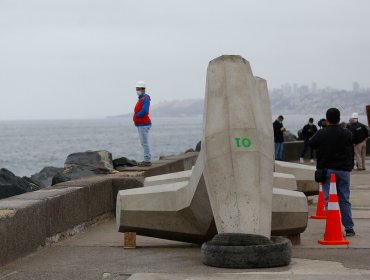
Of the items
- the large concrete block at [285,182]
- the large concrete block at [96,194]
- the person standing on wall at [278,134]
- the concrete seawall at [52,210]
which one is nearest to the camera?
the concrete seawall at [52,210]

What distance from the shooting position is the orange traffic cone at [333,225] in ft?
33.1

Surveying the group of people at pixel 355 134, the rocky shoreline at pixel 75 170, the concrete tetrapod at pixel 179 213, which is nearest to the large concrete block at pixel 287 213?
the concrete tetrapod at pixel 179 213

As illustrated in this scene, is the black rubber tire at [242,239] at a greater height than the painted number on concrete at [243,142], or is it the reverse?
the painted number on concrete at [243,142]

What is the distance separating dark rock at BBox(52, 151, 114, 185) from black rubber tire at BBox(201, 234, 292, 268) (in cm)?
928

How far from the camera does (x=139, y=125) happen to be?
53.3ft

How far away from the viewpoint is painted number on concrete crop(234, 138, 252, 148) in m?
8.72

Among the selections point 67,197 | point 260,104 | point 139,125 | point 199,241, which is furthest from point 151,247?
point 139,125

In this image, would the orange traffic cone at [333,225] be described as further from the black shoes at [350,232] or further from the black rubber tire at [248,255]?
the black rubber tire at [248,255]

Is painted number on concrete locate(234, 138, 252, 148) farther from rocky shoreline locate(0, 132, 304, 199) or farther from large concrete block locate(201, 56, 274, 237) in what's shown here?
rocky shoreline locate(0, 132, 304, 199)

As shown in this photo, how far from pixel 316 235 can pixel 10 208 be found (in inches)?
157

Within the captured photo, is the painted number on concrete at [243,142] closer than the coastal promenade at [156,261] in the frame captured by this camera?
No

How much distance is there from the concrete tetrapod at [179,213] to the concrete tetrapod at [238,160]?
2.18ft

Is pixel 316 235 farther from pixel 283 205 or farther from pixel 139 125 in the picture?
pixel 139 125

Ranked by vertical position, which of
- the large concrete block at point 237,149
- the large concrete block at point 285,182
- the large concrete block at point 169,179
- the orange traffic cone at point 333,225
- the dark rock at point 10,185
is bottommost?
the dark rock at point 10,185
